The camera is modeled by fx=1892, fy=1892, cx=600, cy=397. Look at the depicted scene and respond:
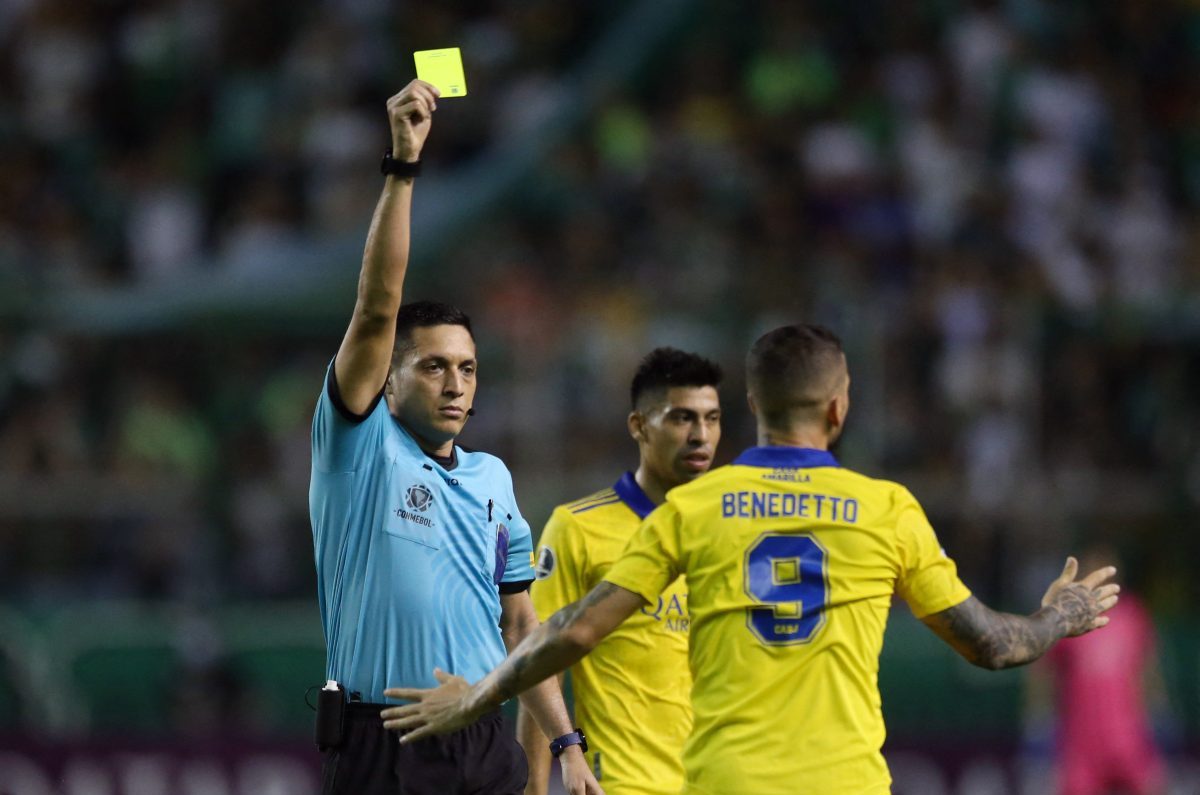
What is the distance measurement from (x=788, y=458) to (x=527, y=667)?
888mm

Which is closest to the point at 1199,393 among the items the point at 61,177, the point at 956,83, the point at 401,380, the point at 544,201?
the point at 956,83

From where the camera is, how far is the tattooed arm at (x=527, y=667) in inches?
196

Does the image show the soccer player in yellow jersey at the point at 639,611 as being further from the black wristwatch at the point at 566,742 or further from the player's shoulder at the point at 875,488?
the player's shoulder at the point at 875,488

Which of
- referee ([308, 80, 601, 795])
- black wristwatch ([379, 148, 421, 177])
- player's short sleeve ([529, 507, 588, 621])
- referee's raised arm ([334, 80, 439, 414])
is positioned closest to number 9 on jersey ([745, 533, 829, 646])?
referee ([308, 80, 601, 795])

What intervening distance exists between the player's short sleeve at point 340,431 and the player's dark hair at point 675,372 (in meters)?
1.69

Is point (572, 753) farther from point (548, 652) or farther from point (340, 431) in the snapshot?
point (340, 431)

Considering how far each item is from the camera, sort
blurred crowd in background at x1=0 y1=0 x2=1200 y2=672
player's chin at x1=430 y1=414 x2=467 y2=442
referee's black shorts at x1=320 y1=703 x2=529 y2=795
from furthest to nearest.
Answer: blurred crowd in background at x1=0 y1=0 x2=1200 y2=672 < player's chin at x1=430 y1=414 x2=467 y2=442 < referee's black shorts at x1=320 y1=703 x2=529 y2=795

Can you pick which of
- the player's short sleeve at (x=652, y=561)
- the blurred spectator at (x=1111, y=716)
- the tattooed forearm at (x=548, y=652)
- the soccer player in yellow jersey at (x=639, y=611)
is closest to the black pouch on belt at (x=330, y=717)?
the tattooed forearm at (x=548, y=652)

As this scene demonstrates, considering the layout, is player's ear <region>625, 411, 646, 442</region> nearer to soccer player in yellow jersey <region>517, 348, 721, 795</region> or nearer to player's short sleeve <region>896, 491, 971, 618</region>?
soccer player in yellow jersey <region>517, 348, 721, 795</region>

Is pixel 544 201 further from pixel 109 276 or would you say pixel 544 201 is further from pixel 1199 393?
pixel 1199 393

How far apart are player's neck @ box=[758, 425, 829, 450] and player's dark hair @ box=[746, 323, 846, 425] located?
3 centimetres

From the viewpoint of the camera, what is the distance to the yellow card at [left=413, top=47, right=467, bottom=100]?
5.22 meters

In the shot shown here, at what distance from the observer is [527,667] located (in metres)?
5.02

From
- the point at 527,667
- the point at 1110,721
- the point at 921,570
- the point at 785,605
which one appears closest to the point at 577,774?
the point at 527,667
